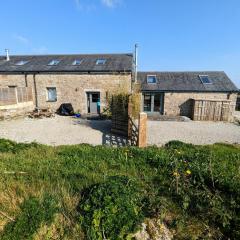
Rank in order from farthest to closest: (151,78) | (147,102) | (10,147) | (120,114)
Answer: (151,78), (147,102), (120,114), (10,147)

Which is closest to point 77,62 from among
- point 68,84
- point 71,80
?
point 71,80

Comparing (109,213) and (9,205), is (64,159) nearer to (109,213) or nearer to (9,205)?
(9,205)

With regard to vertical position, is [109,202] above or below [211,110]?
above

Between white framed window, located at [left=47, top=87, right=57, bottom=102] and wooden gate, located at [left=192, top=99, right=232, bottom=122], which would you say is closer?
wooden gate, located at [left=192, top=99, right=232, bottom=122]

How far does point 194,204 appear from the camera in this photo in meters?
3.12

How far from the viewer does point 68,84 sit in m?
16.1

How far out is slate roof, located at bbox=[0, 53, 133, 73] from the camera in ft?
51.9

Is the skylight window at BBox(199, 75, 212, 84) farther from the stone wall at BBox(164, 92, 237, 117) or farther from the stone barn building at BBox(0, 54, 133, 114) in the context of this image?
the stone barn building at BBox(0, 54, 133, 114)

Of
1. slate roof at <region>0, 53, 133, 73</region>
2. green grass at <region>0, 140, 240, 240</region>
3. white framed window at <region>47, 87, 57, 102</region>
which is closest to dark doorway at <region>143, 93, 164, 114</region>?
slate roof at <region>0, 53, 133, 73</region>

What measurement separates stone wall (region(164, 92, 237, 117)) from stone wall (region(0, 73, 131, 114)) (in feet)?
14.0

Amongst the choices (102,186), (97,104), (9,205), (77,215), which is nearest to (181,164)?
(102,186)

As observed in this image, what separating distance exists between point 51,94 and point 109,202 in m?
15.4

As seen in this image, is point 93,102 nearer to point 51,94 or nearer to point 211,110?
point 51,94

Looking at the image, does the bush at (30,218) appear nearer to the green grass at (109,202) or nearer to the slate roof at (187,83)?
the green grass at (109,202)
